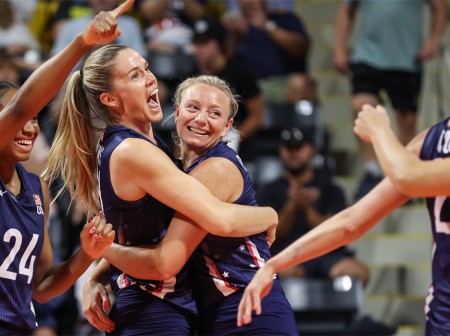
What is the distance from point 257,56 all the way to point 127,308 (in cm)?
574

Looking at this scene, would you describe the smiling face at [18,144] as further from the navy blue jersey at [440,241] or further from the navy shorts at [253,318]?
the navy blue jersey at [440,241]

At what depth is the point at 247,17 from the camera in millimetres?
9055

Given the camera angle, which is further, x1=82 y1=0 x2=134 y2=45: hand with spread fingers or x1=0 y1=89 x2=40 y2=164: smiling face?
x1=0 y1=89 x2=40 y2=164: smiling face

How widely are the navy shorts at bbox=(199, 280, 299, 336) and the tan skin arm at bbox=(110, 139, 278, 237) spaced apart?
0.91 ft

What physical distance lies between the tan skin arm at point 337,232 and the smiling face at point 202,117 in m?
0.60

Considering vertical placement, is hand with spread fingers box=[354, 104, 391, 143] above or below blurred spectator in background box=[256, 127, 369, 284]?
above

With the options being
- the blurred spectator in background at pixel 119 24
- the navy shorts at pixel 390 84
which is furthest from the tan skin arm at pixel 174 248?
the blurred spectator in background at pixel 119 24

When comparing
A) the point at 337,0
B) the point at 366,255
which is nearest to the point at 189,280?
the point at 366,255

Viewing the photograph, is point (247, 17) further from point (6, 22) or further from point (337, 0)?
point (6, 22)

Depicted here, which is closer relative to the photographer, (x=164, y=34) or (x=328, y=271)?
(x=328, y=271)

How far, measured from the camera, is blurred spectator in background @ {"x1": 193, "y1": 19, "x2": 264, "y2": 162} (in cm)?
820

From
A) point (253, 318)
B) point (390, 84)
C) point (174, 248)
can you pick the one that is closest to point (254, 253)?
point (253, 318)

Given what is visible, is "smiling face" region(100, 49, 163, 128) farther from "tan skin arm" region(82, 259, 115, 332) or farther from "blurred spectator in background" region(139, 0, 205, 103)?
"blurred spectator in background" region(139, 0, 205, 103)

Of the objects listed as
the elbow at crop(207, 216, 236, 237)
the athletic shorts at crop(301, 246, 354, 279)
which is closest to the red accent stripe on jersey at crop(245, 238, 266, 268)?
the elbow at crop(207, 216, 236, 237)
